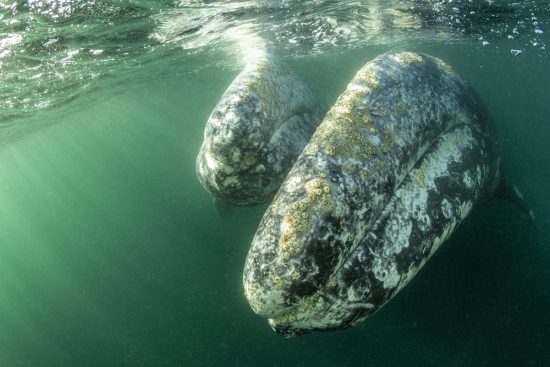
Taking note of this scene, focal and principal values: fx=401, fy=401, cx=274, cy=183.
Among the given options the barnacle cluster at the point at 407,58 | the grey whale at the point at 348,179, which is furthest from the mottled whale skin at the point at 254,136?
the barnacle cluster at the point at 407,58

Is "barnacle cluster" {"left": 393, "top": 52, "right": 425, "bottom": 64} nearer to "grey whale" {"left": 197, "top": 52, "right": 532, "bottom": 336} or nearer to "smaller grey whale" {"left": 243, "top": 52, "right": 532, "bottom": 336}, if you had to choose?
"grey whale" {"left": 197, "top": 52, "right": 532, "bottom": 336}

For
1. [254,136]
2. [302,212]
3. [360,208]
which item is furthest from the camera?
[254,136]

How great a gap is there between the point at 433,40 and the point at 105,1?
17311 millimetres

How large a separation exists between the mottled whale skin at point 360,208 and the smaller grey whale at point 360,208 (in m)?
0.01

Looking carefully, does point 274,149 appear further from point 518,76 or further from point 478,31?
point 518,76

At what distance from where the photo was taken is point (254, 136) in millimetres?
5395

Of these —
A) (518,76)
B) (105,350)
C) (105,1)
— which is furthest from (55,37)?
(518,76)

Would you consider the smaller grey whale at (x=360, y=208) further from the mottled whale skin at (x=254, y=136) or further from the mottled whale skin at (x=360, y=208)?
the mottled whale skin at (x=254, y=136)

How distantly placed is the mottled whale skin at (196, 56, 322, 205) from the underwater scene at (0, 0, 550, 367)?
4cm

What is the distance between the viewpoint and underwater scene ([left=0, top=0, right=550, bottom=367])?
13.8 ft

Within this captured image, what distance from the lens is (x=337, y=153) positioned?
430 cm

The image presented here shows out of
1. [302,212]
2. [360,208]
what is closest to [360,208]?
[360,208]

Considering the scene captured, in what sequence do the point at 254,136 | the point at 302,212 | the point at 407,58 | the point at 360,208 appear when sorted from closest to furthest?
1. the point at 302,212
2. the point at 360,208
3. the point at 254,136
4. the point at 407,58

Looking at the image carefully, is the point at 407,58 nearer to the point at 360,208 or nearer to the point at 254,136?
the point at 254,136
